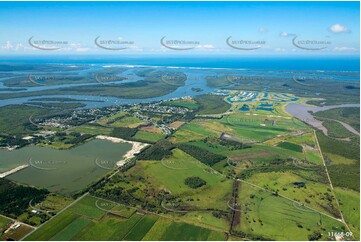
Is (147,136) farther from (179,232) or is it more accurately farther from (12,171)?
(179,232)

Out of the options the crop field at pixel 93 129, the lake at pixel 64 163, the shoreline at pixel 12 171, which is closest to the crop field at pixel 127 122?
the crop field at pixel 93 129

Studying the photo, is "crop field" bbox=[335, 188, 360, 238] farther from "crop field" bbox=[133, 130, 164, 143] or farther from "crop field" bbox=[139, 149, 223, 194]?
"crop field" bbox=[133, 130, 164, 143]

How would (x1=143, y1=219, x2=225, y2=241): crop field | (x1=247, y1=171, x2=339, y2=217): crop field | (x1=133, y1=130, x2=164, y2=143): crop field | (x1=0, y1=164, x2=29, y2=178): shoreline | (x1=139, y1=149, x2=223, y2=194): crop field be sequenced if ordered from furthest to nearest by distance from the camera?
(x1=133, y1=130, x2=164, y2=143): crop field < (x1=0, y1=164, x2=29, y2=178): shoreline < (x1=139, y1=149, x2=223, y2=194): crop field < (x1=247, y1=171, x2=339, y2=217): crop field < (x1=143, y1=219, x2=225, y2=241): crop field

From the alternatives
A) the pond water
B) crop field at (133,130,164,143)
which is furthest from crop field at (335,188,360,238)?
crop field at (133,130,164,143)

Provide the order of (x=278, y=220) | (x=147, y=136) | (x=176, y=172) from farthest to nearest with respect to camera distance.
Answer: (x=147, y=136) → (x=176, y=172) → (x=278, y=220)

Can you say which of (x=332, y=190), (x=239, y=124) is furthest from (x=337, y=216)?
(x=239, y=124)

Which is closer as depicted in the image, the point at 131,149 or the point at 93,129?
the point at 131,149

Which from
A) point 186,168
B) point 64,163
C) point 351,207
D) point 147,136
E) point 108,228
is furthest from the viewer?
point 147,136

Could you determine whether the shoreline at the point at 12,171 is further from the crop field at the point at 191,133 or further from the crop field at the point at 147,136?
the crop field at the point at 191,133

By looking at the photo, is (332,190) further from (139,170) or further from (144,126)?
(144,126)

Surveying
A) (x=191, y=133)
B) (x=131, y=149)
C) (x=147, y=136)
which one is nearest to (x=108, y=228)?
(x=131, y=149)
